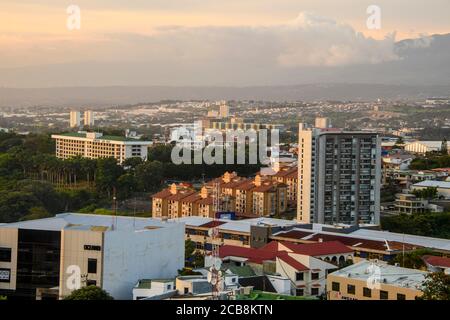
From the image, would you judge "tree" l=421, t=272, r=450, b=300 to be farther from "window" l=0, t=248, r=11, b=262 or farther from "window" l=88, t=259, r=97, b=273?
"window" l=0, t=248, r=11, b=262

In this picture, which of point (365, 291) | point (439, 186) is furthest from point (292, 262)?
point (439, 186)

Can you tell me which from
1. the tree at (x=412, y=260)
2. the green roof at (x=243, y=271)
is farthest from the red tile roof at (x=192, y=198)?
the green roof at (x=243, y=271)

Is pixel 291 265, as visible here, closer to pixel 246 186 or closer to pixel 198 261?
pixel 198 261

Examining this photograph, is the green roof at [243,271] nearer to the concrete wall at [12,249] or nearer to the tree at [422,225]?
the concrete wall at [12,249]

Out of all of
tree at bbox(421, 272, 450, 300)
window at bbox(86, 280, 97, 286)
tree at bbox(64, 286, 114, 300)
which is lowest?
window at bbox(86, 280, 97, 286)

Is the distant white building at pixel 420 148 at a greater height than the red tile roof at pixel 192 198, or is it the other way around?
the red tile roof at pixel 192 198

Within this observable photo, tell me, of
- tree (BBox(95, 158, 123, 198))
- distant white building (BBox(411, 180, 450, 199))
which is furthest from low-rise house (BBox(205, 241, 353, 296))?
tree (BBox(95, 158, 123, 198))

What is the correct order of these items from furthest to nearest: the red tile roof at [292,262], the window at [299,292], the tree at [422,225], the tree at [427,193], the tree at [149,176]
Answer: the tree at [149,176] → the tree at [427,193] → the tree at [422,225] → the red tile roof at [292,262] → the window at [299,292]
